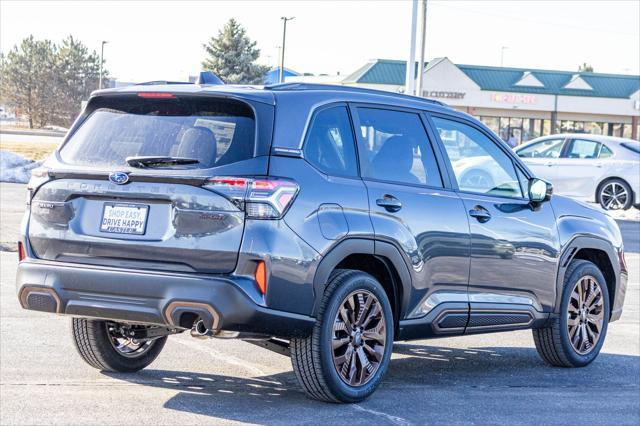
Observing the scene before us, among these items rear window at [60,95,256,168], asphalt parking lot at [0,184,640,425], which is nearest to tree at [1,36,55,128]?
asphalt parking lot at [0,184,640,425]

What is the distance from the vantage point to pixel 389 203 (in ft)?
22.5

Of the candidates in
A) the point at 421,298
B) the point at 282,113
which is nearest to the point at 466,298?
the point at 421,298

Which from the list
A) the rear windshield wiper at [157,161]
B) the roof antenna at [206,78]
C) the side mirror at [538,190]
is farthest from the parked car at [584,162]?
the rear windshield wiper at [157,161]

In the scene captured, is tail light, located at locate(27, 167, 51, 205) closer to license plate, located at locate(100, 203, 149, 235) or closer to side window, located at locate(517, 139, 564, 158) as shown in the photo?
license plate, located at locate(100, 203, 149, 235)

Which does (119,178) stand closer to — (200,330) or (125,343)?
(200,330)

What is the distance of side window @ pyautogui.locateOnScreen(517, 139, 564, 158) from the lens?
23328 mm

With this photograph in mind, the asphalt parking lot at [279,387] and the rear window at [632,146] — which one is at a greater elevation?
the rear window at [632,146]

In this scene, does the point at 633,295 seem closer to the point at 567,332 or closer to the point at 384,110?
the point at 567,332

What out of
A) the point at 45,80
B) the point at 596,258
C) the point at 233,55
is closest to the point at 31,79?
the point at 45,80

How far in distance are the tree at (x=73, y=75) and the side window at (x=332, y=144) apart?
9296 centimetres

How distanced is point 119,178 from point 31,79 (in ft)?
310

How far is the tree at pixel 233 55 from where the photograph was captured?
87750mm

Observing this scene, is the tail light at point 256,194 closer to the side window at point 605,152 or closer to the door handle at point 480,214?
the door handle at point 480,214

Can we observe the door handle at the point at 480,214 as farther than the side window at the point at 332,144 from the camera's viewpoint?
Yes
